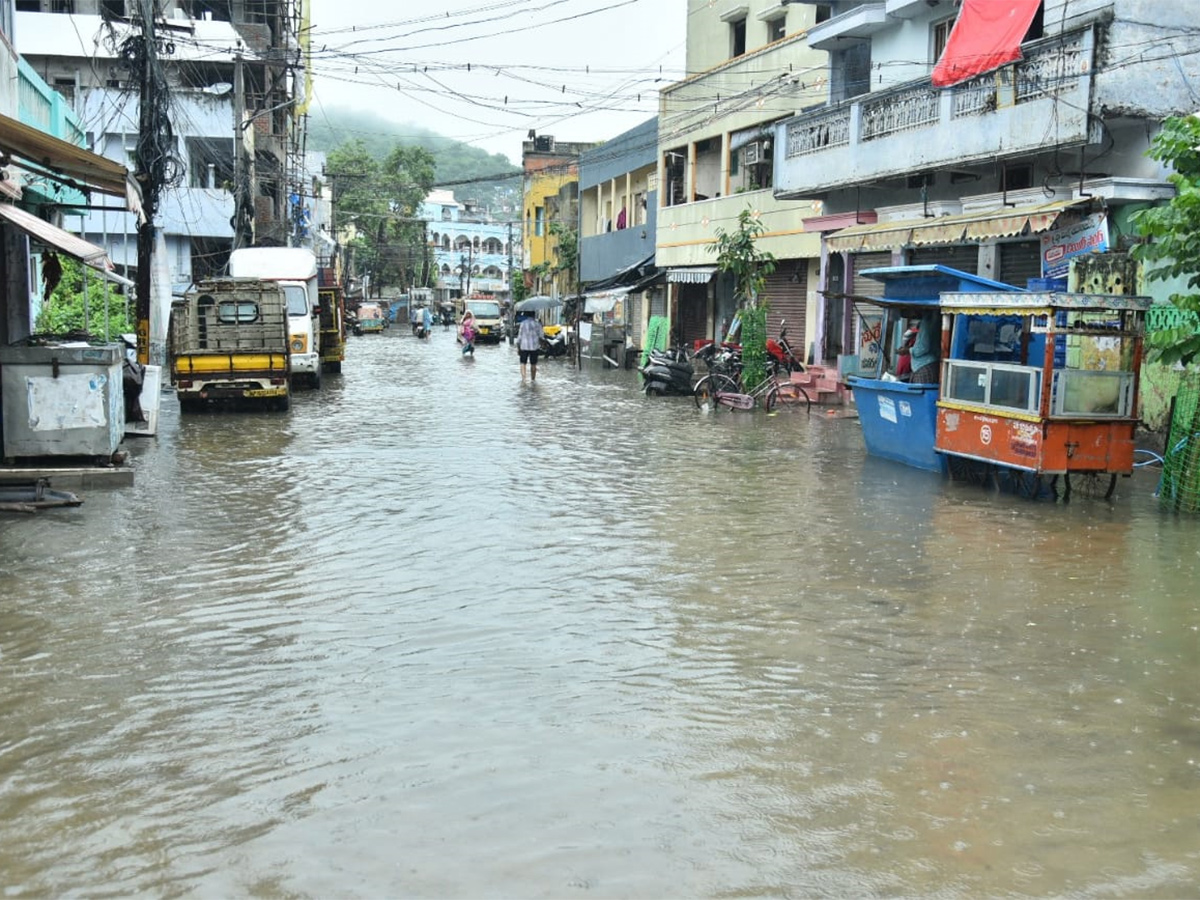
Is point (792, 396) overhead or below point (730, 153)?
below

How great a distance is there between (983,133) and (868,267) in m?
6.36

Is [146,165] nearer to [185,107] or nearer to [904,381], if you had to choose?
[904,381]

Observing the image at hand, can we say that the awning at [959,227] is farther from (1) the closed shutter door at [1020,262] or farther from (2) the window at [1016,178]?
(2) the window at [1016,178]

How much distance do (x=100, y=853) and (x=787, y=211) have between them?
27.5m

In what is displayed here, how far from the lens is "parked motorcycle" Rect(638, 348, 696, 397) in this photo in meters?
26.9

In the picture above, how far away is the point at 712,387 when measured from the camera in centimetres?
2420

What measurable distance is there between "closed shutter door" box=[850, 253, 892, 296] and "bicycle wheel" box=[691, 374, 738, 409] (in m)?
3.64

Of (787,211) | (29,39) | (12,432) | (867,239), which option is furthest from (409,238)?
Result: (12,432)

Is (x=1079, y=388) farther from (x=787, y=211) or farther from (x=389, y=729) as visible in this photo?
(x=787, y=211)

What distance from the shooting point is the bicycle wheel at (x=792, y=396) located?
2381 cm

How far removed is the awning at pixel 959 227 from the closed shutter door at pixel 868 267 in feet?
5.89

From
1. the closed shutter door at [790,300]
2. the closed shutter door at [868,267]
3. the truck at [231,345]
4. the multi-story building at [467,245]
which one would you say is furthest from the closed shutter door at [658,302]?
the multi-story building at [467,245]

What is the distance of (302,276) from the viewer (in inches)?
1071

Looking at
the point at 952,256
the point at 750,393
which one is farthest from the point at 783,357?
the point at 952,256
